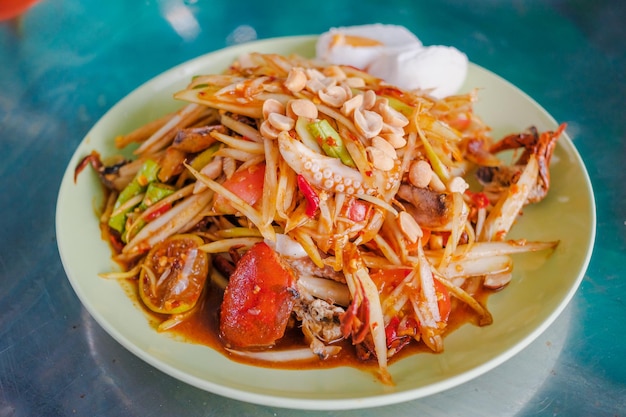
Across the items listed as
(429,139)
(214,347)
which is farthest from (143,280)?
(429,139)

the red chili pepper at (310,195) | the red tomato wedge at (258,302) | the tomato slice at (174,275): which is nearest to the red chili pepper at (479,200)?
the red chili pepper at (310,195)

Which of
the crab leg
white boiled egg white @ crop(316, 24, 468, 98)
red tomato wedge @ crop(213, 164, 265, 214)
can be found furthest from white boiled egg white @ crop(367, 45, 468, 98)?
the crab leg

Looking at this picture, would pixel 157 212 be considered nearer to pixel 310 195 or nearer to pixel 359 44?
pixel 310 195

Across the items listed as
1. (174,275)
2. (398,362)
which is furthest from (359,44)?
(398,362)

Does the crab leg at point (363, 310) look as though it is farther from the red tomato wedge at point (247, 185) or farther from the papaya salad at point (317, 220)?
the red tomato wedge at point (247, 185)

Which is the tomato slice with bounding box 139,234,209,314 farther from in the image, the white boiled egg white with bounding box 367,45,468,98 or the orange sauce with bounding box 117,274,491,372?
the white boiled egg white with bounding box 367,45,468,98

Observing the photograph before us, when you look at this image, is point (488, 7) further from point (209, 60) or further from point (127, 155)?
point (127, 155)
